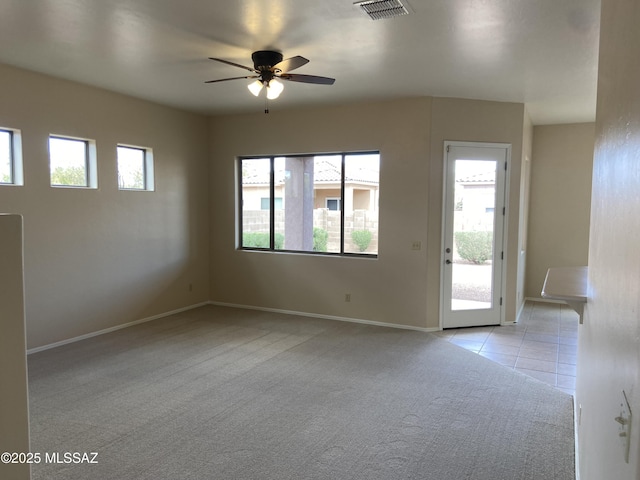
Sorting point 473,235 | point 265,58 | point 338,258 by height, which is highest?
point 265,58

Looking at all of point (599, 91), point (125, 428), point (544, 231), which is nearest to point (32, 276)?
point (125, 428)

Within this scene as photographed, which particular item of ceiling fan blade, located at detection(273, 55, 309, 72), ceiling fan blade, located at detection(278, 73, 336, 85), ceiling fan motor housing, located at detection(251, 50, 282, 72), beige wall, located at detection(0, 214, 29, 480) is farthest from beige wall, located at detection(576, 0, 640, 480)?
ceiling fan motor housing, located at detection(251, 50, 282, 72)

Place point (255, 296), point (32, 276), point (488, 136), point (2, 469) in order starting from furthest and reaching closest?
1. point (255, 296)
2. point (488, 136)
3. point (32, 276)
4. point (2, 469)

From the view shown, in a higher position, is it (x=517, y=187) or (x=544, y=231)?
(x=517, y=187)

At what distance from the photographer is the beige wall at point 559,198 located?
7.10 meters

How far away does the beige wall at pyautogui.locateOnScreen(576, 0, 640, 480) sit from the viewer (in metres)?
1.09

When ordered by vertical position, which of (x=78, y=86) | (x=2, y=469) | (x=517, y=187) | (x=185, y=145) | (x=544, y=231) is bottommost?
(x=2, y=469)

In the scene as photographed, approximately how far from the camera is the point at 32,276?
4.65 m

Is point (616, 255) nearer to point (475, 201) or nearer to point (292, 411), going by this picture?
point (292, 411)

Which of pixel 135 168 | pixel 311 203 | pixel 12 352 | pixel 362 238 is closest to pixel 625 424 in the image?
pixel 12 352

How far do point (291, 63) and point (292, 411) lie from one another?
9.09ft

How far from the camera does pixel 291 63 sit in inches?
143

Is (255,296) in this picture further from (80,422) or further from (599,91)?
(599,91)

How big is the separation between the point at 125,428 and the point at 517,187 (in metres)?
5.09
